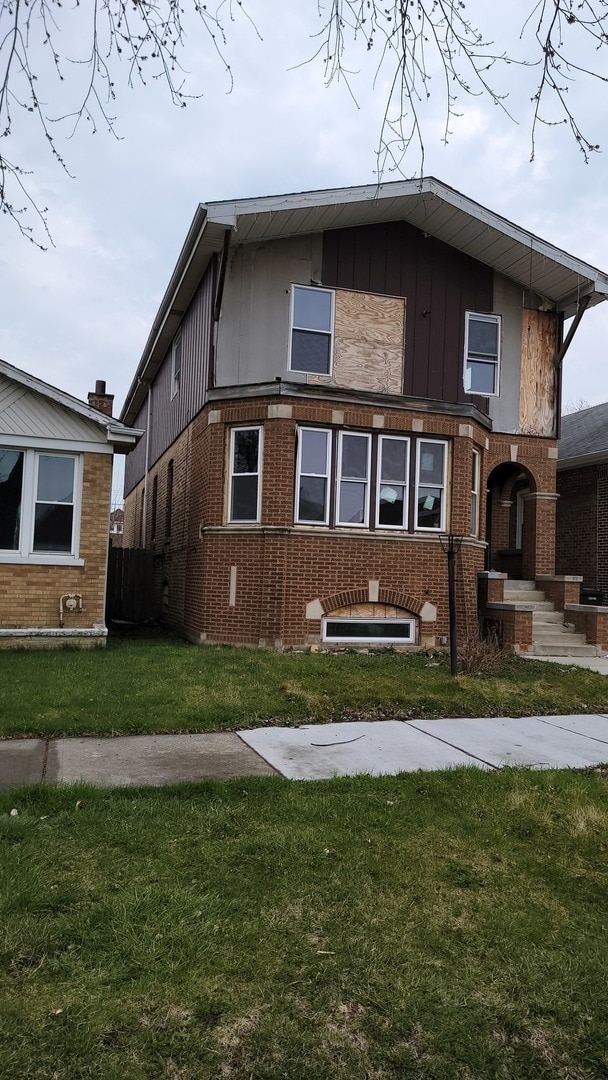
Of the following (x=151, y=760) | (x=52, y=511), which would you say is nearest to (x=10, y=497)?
(x=52, y=511)

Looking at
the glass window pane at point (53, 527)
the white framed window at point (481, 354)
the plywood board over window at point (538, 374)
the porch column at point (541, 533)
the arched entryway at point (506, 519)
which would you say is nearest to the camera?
the glass window pane at point (53, 527)

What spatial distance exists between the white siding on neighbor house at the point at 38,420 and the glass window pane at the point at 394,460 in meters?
4.65

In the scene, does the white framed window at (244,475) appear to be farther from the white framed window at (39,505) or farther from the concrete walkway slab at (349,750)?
the concrete walkway slab at (349,750)

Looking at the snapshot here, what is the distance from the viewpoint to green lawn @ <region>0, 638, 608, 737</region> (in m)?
6.57

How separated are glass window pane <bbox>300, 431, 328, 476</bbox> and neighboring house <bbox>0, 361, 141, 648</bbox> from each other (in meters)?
2.76

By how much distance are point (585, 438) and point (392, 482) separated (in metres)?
9.37

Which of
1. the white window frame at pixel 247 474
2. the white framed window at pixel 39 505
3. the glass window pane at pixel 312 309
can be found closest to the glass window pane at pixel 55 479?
the white framed window at pixel 39 505

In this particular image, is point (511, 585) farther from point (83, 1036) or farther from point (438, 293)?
point (83, 1036)

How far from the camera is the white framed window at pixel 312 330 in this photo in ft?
41.1

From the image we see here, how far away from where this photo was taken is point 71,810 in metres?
4.20

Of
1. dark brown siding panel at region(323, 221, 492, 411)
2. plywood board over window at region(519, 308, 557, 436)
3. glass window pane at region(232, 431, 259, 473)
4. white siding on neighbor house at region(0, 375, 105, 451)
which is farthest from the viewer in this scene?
plywood board over window at region(519, 308, 557, 436)

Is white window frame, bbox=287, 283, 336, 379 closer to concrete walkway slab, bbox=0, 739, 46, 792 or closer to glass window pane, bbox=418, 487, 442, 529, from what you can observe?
glass window pane, bbox=418, 487, 442, 529

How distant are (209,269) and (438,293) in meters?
4.22

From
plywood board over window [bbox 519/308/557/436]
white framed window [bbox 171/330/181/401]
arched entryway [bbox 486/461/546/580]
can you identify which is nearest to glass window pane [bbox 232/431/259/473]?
white framed window [bbox 171/330/181/401]
